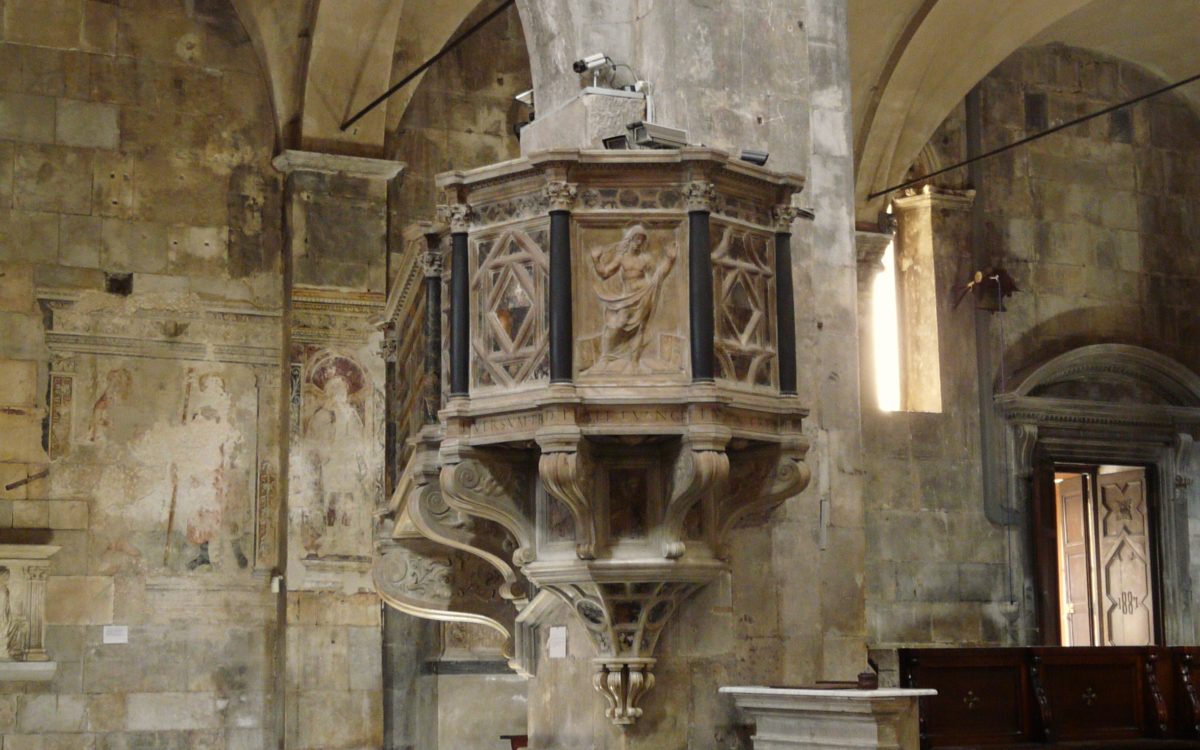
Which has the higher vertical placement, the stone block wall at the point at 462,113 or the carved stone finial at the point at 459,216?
the stone block wall at the point at 462,113

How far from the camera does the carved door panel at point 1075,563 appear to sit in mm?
15375

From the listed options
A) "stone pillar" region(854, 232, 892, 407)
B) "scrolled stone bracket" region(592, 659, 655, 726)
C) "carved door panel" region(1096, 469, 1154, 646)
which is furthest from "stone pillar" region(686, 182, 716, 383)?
"carved door panel" region(1096, 469, 1154, 646)

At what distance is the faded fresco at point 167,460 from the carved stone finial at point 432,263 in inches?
210

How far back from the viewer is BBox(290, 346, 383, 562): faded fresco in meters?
12.1

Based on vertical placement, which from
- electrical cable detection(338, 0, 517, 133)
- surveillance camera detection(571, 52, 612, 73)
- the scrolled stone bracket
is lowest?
the scrolled stone bracket

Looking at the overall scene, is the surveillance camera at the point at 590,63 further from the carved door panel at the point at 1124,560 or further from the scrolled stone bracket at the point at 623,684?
the carved door panel at the point at 1124,560

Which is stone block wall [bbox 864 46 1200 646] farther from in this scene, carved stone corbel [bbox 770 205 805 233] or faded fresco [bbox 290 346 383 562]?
carved stone corbel [bbox 770 205 805 233]

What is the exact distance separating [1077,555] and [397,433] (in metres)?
8.68

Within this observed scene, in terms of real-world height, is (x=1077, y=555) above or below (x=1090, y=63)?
below

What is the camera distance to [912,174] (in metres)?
14.7

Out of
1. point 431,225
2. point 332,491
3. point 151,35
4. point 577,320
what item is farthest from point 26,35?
point 577,320

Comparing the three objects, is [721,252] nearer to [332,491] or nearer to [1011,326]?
[332,491]

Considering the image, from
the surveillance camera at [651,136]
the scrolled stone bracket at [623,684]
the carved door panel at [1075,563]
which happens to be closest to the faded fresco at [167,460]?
the scrolled stone bracket at [623,684]

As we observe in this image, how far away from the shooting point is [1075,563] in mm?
15531
